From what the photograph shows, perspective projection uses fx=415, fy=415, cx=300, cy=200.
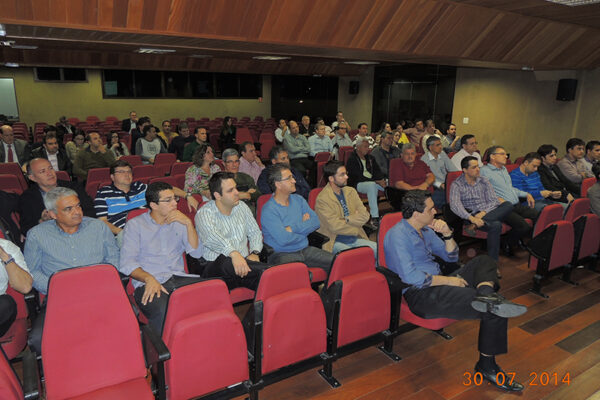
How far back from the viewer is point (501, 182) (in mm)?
4992

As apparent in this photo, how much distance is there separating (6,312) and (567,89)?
36.0 ft

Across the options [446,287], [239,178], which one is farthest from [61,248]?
[446,287]

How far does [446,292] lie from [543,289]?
2096mm

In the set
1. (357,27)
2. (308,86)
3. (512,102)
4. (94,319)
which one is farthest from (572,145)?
(308,86)

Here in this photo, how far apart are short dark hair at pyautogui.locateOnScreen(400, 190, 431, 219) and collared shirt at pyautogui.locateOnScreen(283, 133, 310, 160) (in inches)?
210

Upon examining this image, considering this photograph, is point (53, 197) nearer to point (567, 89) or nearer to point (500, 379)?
point (500, 379)

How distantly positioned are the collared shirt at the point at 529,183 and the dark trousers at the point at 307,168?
3.33 meters

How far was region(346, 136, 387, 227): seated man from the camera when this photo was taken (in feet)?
19.7

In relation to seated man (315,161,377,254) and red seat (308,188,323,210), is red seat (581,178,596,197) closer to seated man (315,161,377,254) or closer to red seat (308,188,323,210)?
seated man (315,161,377,254)

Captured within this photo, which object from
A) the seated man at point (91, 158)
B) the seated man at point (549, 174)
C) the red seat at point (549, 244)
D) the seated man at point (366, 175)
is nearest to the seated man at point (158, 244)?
the red seat at point (549, 244)

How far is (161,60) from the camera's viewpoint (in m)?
11.4

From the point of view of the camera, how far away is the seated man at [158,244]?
2.81 metres

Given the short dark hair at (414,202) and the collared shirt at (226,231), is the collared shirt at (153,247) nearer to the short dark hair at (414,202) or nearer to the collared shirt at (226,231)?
the collared shirt at (226,231)

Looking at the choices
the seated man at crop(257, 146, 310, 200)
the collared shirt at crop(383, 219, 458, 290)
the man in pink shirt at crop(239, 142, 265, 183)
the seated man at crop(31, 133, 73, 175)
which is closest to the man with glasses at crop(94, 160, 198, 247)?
the seated man at crop(257, 146, 310, 200)
